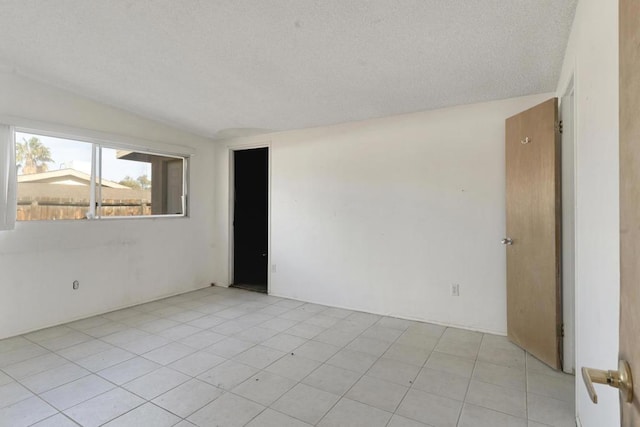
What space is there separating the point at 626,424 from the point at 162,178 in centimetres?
472

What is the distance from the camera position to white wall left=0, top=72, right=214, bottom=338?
2984 millimetres

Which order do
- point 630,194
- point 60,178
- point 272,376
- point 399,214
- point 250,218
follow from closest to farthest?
point 630,194, point 272,376, point 60,178, point 399,214, point 250,218

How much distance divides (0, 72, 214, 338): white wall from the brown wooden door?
13.2 ft

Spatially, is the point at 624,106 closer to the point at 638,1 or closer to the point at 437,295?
the point at 638,1

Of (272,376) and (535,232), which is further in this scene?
(535,232)

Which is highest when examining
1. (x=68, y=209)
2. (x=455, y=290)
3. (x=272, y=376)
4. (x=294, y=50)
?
(x=294, y=50)

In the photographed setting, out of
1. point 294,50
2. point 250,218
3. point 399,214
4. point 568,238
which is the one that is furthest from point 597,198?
point 250,218

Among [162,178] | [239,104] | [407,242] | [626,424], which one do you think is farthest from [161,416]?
[162,178]

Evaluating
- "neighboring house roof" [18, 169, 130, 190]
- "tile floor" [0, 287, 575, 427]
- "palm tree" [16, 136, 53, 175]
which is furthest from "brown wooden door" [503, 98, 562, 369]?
"palm tree" [16, 136, 53, 175]

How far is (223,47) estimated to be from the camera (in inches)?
91.6

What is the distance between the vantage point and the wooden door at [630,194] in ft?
1.73

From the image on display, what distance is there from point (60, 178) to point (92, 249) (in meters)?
0.83

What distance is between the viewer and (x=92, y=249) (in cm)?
352

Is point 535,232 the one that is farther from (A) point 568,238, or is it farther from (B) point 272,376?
(B) point 272,376
